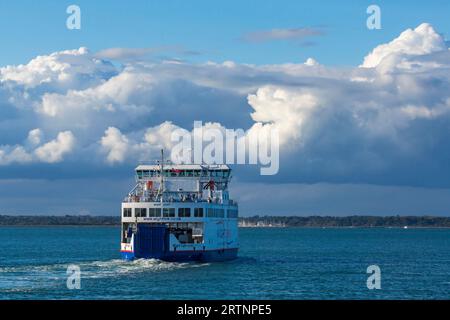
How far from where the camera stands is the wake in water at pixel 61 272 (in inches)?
2625

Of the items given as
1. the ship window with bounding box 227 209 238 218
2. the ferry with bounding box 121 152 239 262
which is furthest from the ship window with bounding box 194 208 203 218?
the ship window with bounding box 227 209 238 218

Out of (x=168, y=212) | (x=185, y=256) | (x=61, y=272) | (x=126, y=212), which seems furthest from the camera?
(x=126, y=212)

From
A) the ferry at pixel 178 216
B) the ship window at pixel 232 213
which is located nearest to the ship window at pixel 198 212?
the ferry at pixel 178 216

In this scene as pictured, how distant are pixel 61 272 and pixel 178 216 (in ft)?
41.9

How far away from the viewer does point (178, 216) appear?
8406cm

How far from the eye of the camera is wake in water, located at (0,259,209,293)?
219ft

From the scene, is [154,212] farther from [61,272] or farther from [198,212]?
[61,272]

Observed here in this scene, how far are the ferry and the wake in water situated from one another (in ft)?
3.78

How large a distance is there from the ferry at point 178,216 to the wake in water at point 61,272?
1.15 m

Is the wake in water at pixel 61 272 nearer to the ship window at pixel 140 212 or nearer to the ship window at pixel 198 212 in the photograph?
the ship window at pixel 140 212

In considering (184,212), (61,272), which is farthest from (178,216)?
(61,272)
